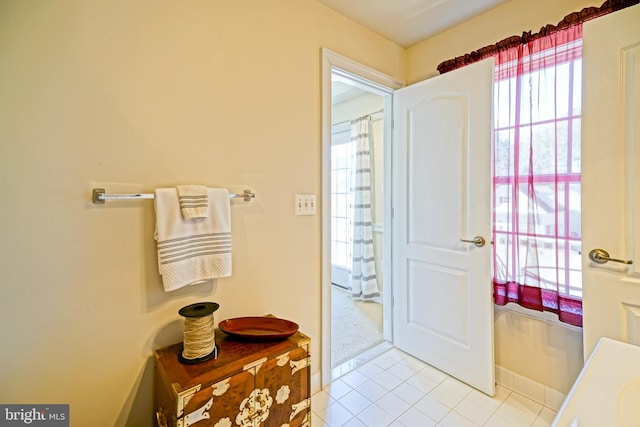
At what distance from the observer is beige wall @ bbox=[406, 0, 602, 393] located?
1.55 m

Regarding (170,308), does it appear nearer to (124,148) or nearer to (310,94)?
(124,148)

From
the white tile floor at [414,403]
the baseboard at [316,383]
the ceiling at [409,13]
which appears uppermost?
the ceiling at [409,13]

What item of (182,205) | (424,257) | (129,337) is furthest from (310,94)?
(129,337)

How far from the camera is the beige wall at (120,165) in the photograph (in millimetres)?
978

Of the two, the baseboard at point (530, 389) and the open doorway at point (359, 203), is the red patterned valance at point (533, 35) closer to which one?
the open doorway at point (359, 203)

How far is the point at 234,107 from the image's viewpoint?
1.42 metres

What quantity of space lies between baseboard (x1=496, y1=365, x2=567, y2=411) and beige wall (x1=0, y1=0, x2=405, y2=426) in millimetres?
1497

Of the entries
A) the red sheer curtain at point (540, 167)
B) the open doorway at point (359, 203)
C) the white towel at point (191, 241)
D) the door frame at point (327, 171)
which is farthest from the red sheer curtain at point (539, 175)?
the white towel at point (191, 241)

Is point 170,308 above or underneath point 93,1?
underneath

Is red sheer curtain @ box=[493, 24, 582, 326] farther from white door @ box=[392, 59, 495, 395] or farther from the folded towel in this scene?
the folded towel

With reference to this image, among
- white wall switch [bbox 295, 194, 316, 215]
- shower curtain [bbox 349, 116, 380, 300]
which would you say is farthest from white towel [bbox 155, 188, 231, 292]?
shower curtain [bbox 349, 116, 380, 300]

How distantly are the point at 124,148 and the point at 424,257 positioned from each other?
1913 millimetres

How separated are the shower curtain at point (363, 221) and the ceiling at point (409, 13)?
137 centimetres

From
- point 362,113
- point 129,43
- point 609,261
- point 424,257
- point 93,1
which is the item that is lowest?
point 424,257
